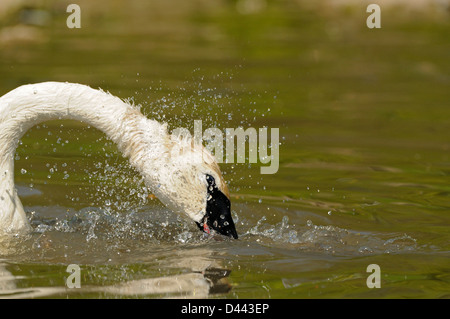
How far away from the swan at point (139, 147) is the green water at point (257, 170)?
0.25 meters

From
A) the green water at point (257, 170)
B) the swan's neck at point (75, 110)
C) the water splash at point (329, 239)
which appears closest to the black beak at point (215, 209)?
the green water at point (257, 170)

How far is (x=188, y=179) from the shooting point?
6.71 metres

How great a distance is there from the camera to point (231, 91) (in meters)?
13.5

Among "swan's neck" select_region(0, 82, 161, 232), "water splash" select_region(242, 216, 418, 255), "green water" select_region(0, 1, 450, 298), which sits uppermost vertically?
"swan's neck" select_region(0, 82, 161, 232)

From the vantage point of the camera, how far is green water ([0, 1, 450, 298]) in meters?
6.71

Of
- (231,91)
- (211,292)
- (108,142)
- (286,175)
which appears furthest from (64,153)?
(211,292)

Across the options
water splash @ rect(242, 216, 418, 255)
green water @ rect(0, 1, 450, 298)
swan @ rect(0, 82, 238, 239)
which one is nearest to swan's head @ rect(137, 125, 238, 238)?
swan @ rect(0, 82, 238, 239)

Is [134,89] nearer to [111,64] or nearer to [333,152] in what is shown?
[111,64]

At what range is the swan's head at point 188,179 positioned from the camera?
6.70 meters

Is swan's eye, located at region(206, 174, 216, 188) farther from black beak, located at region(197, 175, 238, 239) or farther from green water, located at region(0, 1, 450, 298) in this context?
green water, located at region(0, 1, 450, 298)

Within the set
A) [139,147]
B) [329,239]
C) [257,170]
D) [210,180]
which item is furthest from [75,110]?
[257,170]

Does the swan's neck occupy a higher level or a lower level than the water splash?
higher

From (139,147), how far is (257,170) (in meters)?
3.42

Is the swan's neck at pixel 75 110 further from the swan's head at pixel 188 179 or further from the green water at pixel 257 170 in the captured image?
the green water at pixel 257 170
